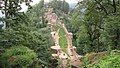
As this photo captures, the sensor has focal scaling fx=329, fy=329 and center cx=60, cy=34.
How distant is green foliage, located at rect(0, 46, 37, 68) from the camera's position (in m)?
20.5

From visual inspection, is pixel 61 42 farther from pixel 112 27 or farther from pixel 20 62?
pixel 20 62

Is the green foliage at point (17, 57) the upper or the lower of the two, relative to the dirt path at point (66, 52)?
upper

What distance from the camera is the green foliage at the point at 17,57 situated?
807 inches

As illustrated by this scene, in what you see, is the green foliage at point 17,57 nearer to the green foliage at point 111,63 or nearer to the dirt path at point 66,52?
the dirt path at point 66,52

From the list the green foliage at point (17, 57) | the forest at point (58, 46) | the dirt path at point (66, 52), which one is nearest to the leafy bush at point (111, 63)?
the forest at point (58, 46)

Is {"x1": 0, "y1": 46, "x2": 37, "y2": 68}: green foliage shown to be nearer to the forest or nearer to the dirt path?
the forest

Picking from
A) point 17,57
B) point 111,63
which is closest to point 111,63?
point 111,63

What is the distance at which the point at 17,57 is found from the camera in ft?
67.7

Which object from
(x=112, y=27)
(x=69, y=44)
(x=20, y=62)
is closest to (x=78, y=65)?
(x=112, y=27)

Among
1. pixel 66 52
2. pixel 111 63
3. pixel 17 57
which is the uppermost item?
pixel 111 63

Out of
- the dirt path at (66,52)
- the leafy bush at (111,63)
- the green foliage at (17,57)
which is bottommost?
the dirt path at (66,52)

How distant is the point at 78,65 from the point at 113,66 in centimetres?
1055

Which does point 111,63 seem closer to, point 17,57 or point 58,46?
point 17,57

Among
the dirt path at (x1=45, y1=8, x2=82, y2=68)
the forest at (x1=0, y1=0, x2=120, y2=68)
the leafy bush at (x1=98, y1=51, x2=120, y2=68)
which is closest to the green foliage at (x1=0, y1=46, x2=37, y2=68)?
the forest at (x1=0, y1=0, x2=120, y2=68)
